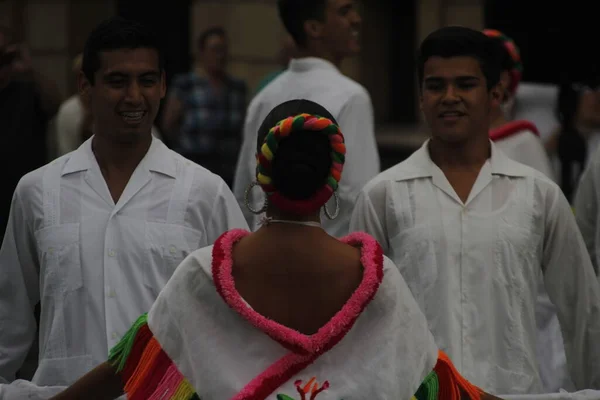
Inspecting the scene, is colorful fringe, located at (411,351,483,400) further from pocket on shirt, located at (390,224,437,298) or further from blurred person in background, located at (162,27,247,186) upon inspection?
blurred person in background, located at (162,27,247,186)

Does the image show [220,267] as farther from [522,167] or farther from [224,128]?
[224,128]

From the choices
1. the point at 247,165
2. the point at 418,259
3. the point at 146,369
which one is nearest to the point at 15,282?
the point at 146,369

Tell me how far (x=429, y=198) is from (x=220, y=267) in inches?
69.8

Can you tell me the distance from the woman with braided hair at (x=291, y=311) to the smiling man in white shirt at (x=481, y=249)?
4.29 ft

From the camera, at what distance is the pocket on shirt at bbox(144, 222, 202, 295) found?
5953 mm

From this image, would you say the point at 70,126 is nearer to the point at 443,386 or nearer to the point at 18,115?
the point at 18,115

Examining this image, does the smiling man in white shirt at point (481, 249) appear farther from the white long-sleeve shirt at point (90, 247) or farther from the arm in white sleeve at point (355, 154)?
the arm in white sleeve at point (355, 154)

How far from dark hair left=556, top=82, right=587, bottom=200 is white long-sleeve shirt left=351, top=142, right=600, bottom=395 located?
A: 494 centimetres

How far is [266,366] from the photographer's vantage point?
489 cm

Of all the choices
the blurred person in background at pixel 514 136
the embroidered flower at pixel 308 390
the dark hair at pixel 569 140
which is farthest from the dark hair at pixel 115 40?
the dark hair at pixel 569 140

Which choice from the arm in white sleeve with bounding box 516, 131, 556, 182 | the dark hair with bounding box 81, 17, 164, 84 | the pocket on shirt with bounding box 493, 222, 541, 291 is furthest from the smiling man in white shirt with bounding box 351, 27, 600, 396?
the arm in white sleeve with bounding box 516, 131, 556, 182

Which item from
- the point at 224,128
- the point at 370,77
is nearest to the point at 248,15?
the point at 370,77

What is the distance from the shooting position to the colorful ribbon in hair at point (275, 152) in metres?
4.86

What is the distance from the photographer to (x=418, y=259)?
636 cm
